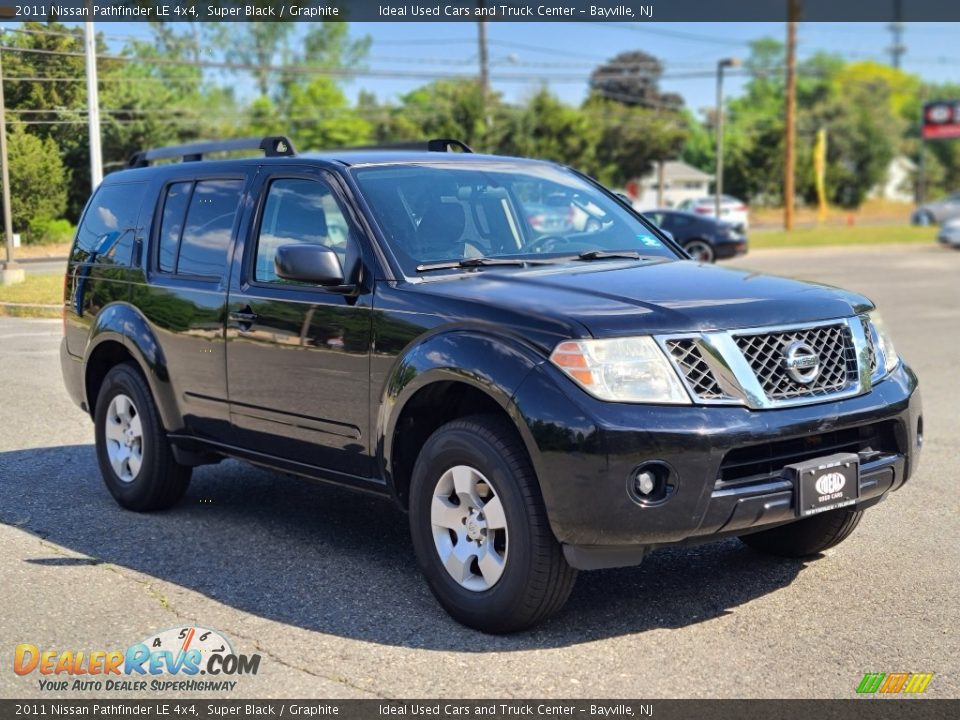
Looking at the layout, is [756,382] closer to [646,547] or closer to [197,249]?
[646,547]

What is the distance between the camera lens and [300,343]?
549 cm

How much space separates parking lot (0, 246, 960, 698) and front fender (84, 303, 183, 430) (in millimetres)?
639

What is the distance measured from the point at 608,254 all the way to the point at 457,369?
1348 millimetres

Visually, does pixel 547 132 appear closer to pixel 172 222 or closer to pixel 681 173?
pixel 681 173

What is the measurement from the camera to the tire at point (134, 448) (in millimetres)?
6520

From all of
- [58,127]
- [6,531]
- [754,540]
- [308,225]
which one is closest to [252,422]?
[308,225]

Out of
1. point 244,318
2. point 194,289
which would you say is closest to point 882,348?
point 244,318

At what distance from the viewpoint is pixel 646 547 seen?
443cm

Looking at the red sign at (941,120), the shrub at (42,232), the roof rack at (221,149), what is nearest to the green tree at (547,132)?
the red sign at (941,120)

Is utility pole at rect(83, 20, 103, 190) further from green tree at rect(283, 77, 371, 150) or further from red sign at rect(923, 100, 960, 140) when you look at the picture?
red sign at rect(923, 100, 960, 140)

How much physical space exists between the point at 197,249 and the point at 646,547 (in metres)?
3.08

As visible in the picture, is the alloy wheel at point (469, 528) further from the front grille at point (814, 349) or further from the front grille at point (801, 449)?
the front grille at point (814, 349)

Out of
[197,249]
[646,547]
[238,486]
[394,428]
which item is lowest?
[238,486]

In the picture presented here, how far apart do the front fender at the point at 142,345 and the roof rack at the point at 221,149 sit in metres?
0.97
